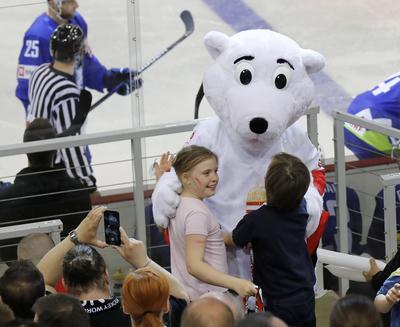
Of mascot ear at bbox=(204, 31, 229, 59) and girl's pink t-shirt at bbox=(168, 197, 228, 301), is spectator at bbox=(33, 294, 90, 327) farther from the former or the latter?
mascot ear at bbox=(204, 31, 229, 59)

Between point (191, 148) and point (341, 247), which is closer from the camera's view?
point (191, 148)

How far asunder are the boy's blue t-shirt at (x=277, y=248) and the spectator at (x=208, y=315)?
3.30 feet

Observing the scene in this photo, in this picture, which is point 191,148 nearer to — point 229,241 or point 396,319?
point 229,241

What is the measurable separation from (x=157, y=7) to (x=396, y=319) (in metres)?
4.72

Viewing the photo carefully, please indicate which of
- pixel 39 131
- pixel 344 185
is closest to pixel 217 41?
pixel 344 185

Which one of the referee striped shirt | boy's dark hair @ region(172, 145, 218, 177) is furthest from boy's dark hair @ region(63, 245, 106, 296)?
the referee striped shirt

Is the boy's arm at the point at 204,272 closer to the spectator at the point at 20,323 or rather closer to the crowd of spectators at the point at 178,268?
the crowd of spectators at the point at 178,268

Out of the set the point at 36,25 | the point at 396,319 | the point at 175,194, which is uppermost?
the point at 36,25

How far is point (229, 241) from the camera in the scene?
5062mm

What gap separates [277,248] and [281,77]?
0.82 m

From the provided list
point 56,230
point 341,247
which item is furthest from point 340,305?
point 341,247

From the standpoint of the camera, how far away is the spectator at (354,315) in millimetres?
3711

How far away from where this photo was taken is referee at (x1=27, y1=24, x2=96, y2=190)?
7523 mm

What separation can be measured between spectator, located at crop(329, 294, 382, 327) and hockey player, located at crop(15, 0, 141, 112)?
410 centimetres
